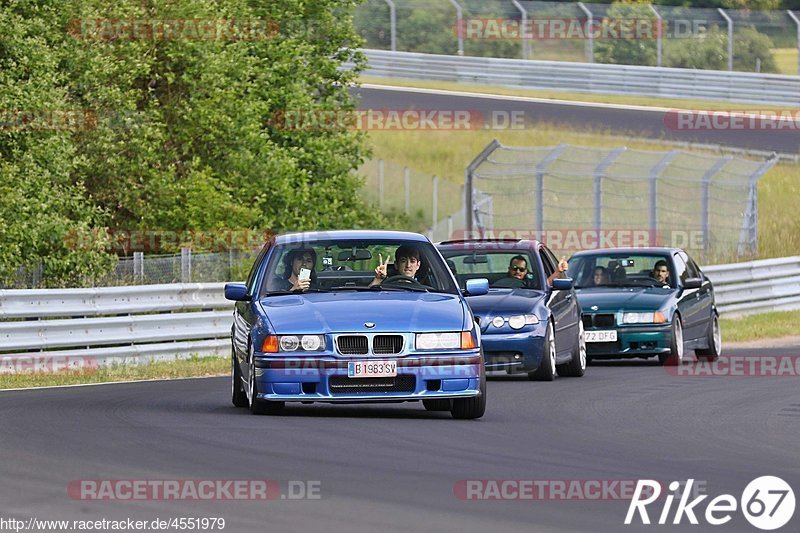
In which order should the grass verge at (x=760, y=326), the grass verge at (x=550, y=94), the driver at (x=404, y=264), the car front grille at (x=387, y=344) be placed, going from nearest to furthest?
the car front grille at (x=387, y=344)
the driver at (x=404, y=264)
the grass verge at (x=760, y=326)
the grass verge at (x=550, y=94)

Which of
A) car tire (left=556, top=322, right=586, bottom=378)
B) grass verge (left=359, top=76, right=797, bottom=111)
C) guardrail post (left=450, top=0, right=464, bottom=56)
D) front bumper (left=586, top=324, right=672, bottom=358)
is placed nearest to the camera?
car tire (left=556, top=322, right=586, bottom=378)

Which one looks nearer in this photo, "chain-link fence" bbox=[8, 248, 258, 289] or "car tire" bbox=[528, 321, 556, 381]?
"car tire" bbox=[528, 321, 556, 381]

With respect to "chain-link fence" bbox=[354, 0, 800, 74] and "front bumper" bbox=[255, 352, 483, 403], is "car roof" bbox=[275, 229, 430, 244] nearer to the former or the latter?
"front bumper" bbox=[255, 352, 483, 403]

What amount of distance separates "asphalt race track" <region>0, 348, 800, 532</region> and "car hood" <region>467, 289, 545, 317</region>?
58.1 inches

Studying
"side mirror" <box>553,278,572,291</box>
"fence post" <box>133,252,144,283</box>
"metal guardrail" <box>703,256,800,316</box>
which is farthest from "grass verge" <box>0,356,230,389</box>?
"metal guardrail" <box>703,256,800,316</box>

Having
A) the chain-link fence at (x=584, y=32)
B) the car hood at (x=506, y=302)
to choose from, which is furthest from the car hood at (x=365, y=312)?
the chain-link fence at (x=584, y=32)

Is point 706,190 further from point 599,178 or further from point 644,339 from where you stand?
point 644,339

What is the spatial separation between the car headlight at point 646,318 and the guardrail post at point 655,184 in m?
10.7

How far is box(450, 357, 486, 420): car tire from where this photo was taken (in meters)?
13.3

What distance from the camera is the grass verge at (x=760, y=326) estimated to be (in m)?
28.0

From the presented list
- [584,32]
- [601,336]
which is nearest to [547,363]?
[601,336]

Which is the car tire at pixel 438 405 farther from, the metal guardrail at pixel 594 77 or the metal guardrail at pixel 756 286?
the metal guardrail at pixel 594 77

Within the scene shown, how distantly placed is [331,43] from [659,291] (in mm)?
16034

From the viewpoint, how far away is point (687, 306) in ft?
71.7
